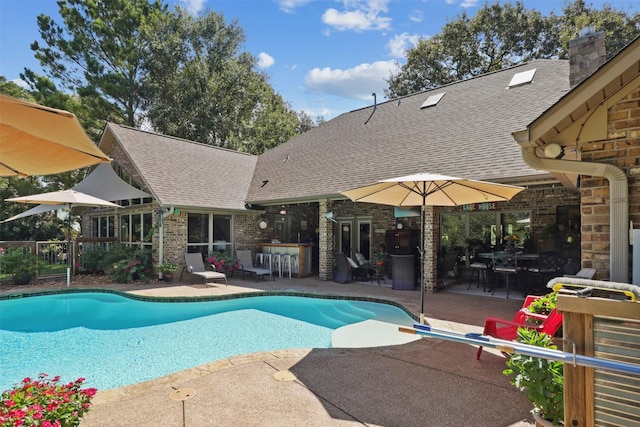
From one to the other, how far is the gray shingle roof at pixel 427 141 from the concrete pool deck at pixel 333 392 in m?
5.25

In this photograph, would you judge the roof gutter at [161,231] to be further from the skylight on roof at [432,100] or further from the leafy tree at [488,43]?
the leafy tree at [488,43]

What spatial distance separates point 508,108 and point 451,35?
16398mm

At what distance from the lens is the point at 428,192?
684cm

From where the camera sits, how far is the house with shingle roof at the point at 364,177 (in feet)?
33.1

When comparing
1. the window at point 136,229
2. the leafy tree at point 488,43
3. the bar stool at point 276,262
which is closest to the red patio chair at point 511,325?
the bar stool at point 276,262

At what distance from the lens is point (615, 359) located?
1.96m

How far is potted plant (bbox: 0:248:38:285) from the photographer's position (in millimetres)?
11659

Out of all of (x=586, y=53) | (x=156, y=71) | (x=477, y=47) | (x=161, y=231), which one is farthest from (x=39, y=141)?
(x=477, y=47)

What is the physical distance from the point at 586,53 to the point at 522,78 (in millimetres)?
6478

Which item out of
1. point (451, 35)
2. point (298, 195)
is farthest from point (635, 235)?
point (451, 35)

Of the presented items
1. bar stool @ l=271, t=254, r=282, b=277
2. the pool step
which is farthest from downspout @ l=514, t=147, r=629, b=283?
bar stool @ l=271, t=254, r=282, b=277

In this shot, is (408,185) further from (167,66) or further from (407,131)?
(167,66)

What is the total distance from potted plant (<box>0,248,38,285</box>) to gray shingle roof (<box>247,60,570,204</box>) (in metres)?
7.75

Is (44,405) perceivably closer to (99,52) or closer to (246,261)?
(246,261)
